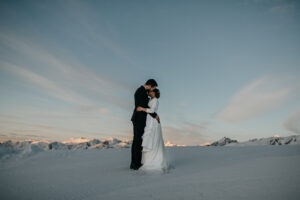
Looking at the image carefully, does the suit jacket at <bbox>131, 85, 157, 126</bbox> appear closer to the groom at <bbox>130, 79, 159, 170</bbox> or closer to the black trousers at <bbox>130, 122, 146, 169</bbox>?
the groom at <bbox>130, 79, 159, 170</bbox>

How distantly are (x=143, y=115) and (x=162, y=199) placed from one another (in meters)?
3.05

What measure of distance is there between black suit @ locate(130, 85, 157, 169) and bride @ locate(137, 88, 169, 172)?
11 centimetres

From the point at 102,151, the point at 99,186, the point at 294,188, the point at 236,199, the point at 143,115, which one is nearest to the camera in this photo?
the point at 236,199

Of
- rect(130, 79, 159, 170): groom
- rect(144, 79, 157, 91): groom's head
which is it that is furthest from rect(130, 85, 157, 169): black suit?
rect(144, 79, 157, 91): groom's head

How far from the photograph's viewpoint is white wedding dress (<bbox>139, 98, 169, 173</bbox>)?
577 centimetres

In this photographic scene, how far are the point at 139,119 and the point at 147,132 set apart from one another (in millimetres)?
393

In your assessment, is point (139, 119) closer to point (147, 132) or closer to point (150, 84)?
point (147, 132)

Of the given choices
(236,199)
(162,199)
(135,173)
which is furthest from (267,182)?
(135,173)

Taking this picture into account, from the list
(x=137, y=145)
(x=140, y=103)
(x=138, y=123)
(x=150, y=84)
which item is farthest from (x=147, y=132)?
(x=150, y=84)

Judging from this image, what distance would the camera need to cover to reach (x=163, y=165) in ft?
18.8

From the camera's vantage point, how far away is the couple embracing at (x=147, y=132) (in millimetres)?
5850

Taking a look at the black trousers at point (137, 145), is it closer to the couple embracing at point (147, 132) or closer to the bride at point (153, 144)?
the couple embracing at point (147, 132)

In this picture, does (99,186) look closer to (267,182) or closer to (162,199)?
(162,199)

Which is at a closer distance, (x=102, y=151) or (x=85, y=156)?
(x=85, y=156)
